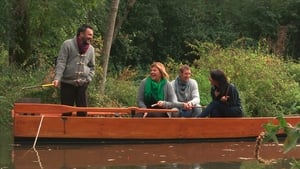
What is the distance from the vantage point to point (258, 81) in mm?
13305

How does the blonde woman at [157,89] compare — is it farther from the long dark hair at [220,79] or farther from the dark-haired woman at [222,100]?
the long dark hair at [220,79]

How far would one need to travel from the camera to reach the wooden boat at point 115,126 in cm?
888

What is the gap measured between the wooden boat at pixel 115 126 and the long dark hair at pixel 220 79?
475mm

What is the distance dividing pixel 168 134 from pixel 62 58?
1981 mm

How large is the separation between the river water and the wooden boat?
15 cm

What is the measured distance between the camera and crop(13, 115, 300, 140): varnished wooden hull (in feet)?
29.1

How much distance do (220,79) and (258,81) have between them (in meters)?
3.67

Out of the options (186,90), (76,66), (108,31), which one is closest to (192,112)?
(186,90)

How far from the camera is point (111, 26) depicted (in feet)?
45.3

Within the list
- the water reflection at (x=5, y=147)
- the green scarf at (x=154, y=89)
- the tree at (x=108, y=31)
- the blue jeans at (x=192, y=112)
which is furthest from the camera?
the tree at (x=108, y=31)

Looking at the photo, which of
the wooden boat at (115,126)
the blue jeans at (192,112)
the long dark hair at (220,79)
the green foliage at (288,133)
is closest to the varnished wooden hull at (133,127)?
the wooden boat at (115,126)

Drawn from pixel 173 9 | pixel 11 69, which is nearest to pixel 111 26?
pixel 11 69

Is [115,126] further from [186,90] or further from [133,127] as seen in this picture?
[186,90]

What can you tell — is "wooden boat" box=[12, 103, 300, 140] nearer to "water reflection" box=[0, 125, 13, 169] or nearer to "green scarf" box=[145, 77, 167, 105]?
"water reflection" box=[0, 125, 13, 169]
